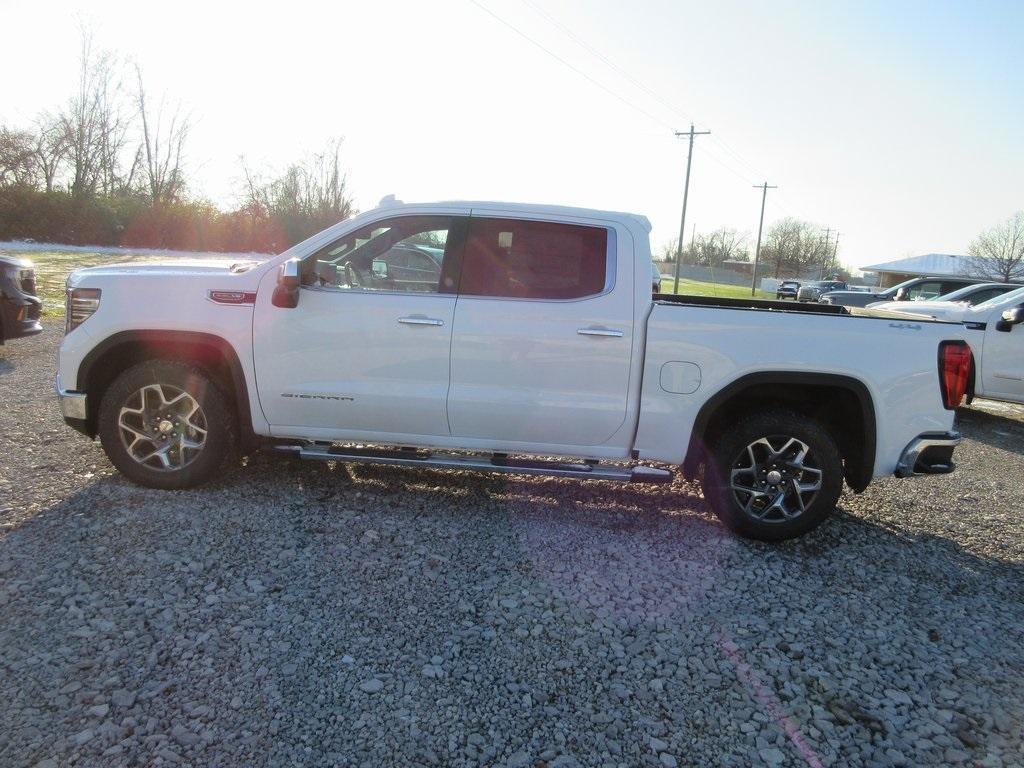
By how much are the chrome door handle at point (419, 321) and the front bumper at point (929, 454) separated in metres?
2.91

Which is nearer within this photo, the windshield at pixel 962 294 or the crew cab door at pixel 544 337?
the crew cab door at pixel 544 337

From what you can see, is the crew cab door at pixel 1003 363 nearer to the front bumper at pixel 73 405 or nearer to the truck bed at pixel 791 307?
the truck bed at pixel 791 307

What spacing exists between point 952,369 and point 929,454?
1.70ft

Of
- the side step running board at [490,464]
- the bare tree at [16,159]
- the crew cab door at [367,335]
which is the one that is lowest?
the side step running board at [490,464]

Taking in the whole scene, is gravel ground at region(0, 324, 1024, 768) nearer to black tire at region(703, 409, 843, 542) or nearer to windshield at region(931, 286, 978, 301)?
black tire at region(703, 409, 843, 542)

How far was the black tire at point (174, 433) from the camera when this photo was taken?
4.44 metres

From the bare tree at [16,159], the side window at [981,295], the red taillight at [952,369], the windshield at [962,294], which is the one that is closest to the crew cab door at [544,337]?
the red taillight at [952,369]

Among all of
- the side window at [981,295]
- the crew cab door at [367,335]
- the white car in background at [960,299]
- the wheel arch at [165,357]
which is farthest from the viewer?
the side window at [981,295]

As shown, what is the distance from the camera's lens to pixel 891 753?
2582 millimetres

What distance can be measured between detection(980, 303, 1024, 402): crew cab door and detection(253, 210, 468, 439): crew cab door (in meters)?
7.06

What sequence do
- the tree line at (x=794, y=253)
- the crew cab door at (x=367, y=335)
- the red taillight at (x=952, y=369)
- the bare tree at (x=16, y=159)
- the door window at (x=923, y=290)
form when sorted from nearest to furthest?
the red taillight at (x=952, y=369)
the crew cab door at (x=367, y=335)
the door window at (x=923, y=290)
the bare tree at (x=16, y=159)
the tree line at (x=794, y=253)

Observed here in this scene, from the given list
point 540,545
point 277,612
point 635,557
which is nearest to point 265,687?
point 277,612

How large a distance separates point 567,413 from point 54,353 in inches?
329

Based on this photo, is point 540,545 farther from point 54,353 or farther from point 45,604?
point 54,353
